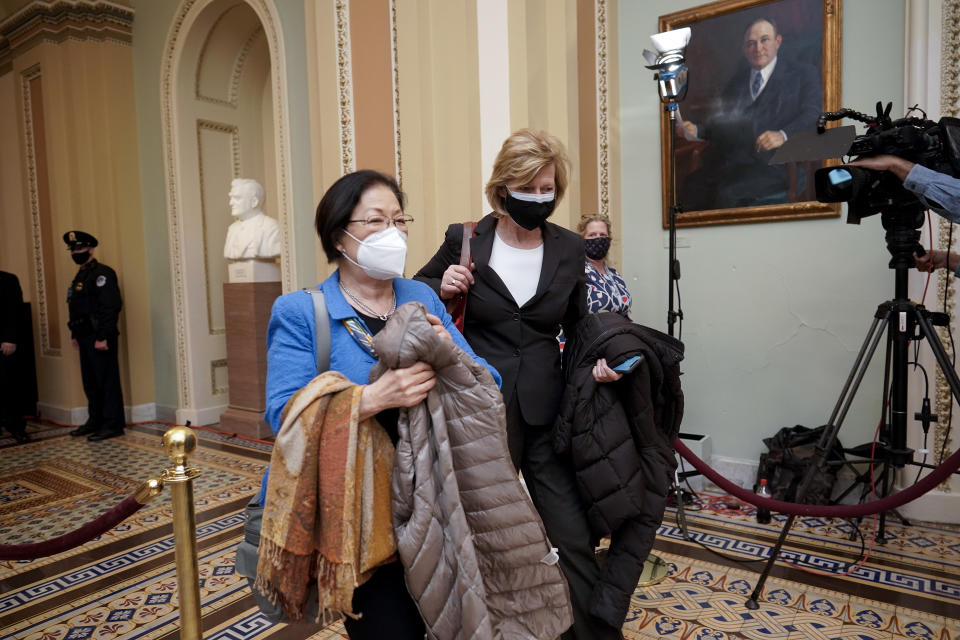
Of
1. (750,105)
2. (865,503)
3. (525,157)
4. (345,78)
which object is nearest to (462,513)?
(525,157)

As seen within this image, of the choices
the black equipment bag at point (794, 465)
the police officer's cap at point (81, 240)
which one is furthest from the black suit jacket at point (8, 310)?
the black equipment bag at point (794, 465)

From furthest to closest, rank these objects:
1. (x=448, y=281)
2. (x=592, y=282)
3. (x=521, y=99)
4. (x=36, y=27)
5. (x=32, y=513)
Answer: (x=36, y=27) → (x=32, y=513) → (x=521, y=99) → (x=592, y=282) → (x=448, y=281)

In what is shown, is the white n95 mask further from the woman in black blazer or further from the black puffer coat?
the black puffer coat

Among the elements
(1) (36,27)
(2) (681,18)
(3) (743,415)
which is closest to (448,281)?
(3) (743,415)

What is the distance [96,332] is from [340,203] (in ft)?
18.9

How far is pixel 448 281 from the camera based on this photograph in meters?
2.09

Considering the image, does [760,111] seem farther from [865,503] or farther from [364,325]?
[364,325]

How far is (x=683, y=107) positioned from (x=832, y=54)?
0.93 metres

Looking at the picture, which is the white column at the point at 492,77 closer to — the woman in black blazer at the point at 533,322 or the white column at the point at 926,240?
the woman in black blazer at the point at 533,322

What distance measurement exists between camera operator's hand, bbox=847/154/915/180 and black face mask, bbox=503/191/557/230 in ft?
4.23

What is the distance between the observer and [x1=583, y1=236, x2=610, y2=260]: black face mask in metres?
3.77

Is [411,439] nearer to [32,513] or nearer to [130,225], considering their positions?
[32,513]

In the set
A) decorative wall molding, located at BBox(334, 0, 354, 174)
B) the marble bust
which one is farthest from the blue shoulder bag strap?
the marble bust

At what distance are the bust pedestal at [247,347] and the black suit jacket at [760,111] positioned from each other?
13.6 ft
